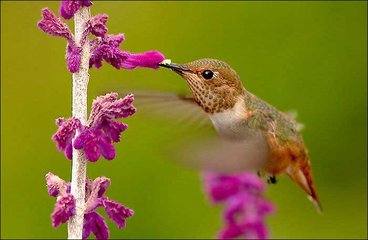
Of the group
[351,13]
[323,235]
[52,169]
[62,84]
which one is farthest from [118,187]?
[351,13]

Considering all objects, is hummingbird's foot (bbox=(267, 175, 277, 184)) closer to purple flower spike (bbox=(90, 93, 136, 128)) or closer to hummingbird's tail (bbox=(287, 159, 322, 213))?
hummingbird's tail (bbox=(287, 159, 322, 213))

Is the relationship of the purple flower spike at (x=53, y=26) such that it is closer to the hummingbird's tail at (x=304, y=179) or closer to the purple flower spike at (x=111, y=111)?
the purple flower spike at (x=111, y=111)

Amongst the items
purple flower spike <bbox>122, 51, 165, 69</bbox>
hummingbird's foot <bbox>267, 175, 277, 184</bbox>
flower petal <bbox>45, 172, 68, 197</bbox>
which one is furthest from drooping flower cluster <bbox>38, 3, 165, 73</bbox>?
hummingbird's foot <bbox>267, 175, 277, 184</bbox>

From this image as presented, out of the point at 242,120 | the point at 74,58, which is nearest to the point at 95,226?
the point at 74,58

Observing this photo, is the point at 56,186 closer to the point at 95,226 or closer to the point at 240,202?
the point at 95,226

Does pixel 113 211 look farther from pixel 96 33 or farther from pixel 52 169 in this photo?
pixel 52 169

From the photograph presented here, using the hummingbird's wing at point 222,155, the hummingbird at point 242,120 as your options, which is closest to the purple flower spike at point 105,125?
the hummingbird's wing at point 222,155
